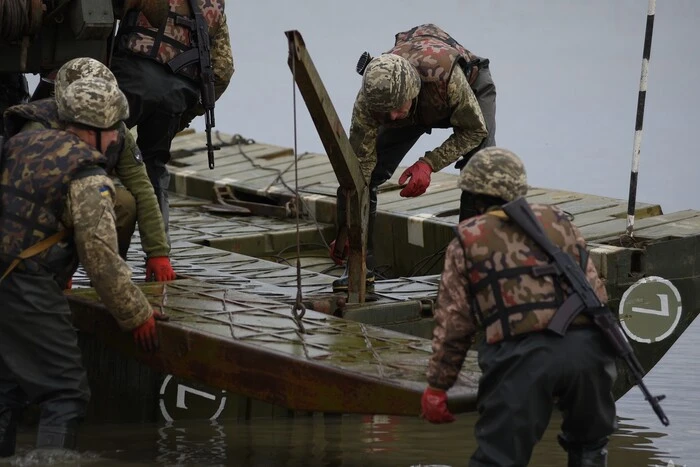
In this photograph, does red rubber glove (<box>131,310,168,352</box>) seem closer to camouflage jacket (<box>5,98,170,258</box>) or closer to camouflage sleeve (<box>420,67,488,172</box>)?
camouflage jacket (<box>5,98,170,258</box>)

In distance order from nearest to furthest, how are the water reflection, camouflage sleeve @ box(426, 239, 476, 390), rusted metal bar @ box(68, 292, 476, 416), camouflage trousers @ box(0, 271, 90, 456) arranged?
camouflage sleeve @ box(426, 239, 476, 390) < rusted metal bar @ box(68, 292, 476, 416) < camouflage trousers @ box(0, 271, 90, 456) < the water reflection

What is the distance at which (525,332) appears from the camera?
5.16 metres

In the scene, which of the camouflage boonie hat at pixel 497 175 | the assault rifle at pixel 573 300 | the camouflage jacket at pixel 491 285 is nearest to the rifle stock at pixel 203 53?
the camouflage boonie hat at pixel 497 175

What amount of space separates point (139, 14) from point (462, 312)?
10.4ft

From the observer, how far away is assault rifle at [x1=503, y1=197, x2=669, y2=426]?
5.15 m

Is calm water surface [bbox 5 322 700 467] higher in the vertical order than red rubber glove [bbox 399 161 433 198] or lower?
lower

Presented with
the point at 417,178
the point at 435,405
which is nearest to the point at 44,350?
the point at 435,405

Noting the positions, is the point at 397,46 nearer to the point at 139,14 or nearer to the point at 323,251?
the point at 139,14

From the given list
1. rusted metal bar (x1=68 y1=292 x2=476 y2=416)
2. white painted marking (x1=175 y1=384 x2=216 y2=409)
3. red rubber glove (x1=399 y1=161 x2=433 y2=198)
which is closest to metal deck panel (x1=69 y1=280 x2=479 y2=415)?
rusted metal bar (x1=68 y1=292 x2=476 y2=416)

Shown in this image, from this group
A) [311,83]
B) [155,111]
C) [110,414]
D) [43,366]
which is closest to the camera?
[43,366]

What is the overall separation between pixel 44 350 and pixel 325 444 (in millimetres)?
1485

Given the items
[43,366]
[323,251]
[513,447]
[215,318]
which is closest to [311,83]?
[215,318]

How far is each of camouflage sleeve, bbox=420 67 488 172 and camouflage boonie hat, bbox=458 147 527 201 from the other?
2.31m

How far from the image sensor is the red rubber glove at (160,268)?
702 centimetres
